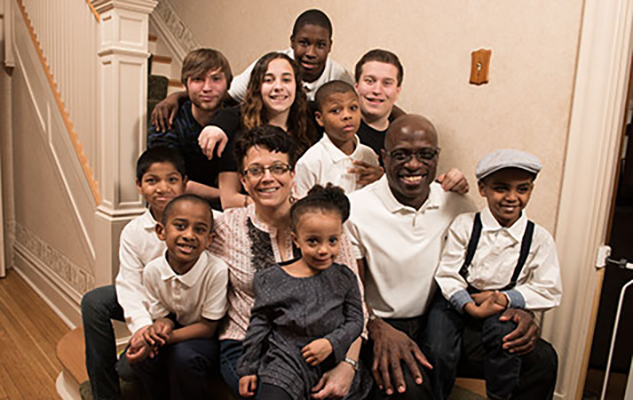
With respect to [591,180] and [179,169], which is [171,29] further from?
[591,180]

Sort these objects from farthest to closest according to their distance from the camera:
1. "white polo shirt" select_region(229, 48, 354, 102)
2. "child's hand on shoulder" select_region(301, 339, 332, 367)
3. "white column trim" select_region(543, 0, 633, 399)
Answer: "white polo shirt" select_region(229, 48, 354, 102) < "white column trim" select_region(543, 0, 633, 399) < "child's hand on shoulder" select_region(301, 339, 332, 367)

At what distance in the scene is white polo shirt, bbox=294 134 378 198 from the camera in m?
1.93

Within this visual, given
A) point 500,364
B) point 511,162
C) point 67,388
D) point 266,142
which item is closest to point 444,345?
point 500,364

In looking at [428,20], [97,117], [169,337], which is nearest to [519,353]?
[169,337]

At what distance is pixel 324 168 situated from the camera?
1.93 metres

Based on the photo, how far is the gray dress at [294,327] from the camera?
4.75 feet

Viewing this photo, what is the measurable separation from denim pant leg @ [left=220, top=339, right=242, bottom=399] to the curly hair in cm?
80

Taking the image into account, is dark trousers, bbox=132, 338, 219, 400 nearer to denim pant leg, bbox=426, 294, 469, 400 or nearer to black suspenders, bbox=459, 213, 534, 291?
denim pant leg, bbox=426, 294, 469, 400

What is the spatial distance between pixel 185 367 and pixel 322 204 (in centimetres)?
67

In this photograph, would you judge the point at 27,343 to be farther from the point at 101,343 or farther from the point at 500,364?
the point at 500,364

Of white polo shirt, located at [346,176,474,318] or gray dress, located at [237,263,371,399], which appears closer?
gray dress, located at [237,263,371,399]

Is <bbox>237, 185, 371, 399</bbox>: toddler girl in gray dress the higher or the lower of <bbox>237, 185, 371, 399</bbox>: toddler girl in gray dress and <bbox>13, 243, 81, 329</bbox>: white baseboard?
the higher

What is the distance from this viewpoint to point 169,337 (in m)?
1.62

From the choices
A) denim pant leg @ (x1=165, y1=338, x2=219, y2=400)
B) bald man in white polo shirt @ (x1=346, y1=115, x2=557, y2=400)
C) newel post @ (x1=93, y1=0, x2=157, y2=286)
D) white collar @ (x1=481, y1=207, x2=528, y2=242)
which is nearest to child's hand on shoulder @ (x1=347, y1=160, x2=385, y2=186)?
bald man in white polo shirt @ (x1=346, y1=115, x2=557, y2=400)
